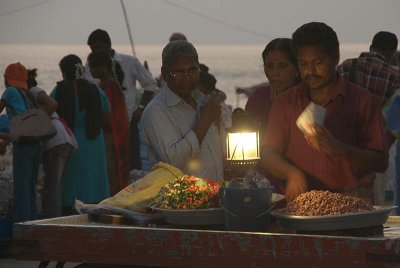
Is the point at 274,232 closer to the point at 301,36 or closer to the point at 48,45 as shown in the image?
the point at 301,36

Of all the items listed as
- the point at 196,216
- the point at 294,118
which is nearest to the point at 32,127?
the point at 294,118

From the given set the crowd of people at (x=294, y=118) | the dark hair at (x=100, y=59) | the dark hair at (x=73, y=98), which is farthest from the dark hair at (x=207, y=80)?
the crowd of people at (x=294, y=118)

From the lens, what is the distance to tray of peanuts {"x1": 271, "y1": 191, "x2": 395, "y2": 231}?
14.6 feet

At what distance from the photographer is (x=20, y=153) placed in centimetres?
1049

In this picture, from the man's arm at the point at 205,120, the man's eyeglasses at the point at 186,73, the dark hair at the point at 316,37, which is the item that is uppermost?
the dark hair at the point at 316,37

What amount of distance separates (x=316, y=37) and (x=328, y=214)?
943 mm

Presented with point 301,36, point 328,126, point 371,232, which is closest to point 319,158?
point 328,126

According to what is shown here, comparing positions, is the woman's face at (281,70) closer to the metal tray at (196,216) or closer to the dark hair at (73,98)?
the metal tray at (196,216)

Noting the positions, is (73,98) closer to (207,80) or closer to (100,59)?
Result: (100,59)

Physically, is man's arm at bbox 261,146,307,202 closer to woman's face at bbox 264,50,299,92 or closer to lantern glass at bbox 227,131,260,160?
lantern glass at bbox 227,131,260,160

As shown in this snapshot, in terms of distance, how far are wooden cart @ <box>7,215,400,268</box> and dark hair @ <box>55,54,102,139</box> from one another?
217 inches

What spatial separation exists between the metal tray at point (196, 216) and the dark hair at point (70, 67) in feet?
19.4

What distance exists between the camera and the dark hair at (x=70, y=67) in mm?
10695

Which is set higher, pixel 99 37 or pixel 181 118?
pixel 99 37
